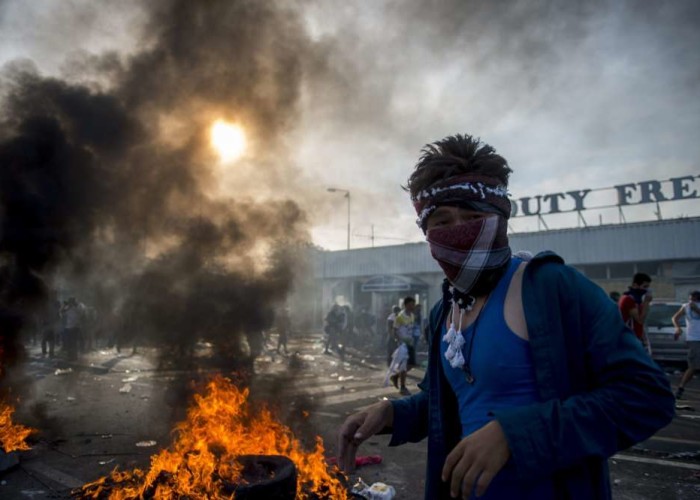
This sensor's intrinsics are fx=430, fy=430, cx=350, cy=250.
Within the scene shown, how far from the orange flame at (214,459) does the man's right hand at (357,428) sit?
82.9 inches

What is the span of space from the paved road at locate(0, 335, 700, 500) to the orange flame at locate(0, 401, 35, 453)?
18 centimetres

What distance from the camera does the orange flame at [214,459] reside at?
363cm

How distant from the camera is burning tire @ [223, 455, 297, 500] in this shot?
3297 millimetres

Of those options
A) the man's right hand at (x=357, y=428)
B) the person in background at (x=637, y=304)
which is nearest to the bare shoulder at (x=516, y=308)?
the man's right hand at (x=357, y=428)

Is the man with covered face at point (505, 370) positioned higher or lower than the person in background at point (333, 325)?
higher

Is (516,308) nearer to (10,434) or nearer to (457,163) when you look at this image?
(457,163)

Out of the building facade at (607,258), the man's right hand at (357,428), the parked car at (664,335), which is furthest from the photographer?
the building facade at (607,258)

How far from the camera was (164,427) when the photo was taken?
264 inches

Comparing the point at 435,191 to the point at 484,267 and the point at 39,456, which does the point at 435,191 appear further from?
the point at 39,456

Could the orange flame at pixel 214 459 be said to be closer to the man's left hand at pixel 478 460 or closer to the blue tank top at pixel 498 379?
the blue tank top at pixel 498 379

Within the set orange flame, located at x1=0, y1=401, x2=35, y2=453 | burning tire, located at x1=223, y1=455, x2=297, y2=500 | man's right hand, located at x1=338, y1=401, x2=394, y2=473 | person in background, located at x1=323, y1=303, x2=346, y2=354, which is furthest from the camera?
person in background, located at x1=323, y1=303, x2=346, y2=354

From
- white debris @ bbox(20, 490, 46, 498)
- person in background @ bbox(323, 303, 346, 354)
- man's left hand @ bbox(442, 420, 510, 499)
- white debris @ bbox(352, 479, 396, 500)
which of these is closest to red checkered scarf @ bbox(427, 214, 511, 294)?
man's left hand @ bbox(442, 420, 510, 499)

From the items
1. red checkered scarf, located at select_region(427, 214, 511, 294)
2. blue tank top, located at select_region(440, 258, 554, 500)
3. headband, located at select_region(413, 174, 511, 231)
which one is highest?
headband, located at select_region(413, 174, 511, 231)

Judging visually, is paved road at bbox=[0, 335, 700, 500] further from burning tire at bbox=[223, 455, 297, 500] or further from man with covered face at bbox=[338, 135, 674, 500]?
man with covered face at bbox=[338, 135, 674, 500]
